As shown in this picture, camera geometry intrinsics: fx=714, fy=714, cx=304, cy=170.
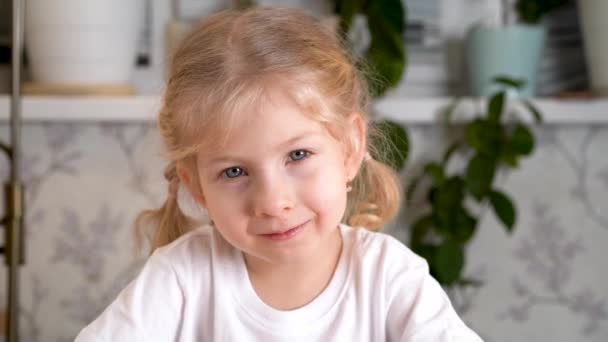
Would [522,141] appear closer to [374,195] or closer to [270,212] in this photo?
[374,195]

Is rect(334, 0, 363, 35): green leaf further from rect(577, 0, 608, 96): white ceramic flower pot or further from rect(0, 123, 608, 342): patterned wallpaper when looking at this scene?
rect(577, 0, 608, 96): white ceramic flower pot

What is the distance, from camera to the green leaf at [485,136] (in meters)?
1.51

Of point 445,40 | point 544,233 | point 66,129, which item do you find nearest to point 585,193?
point 544,233

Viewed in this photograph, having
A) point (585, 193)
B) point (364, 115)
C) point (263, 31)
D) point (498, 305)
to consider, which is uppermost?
point (263, 31)

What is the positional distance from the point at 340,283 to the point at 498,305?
0.80m

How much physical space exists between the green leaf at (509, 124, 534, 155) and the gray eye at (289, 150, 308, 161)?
0.79m

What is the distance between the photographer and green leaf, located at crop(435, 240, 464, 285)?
4.97 ft

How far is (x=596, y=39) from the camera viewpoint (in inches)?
58.1

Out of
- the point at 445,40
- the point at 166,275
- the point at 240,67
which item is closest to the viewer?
the point at 240,67

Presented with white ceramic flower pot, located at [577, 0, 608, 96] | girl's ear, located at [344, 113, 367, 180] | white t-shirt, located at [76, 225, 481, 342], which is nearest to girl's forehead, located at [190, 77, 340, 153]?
girl's ear, located at [344, 113, 367, 180]

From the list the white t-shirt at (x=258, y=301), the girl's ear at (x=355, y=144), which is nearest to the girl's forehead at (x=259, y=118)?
the girl's ear at (x=355, y=144)

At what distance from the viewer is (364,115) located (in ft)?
3.27

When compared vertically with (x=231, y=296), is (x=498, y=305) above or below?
below

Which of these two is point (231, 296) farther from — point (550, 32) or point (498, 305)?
point (550, 32)
